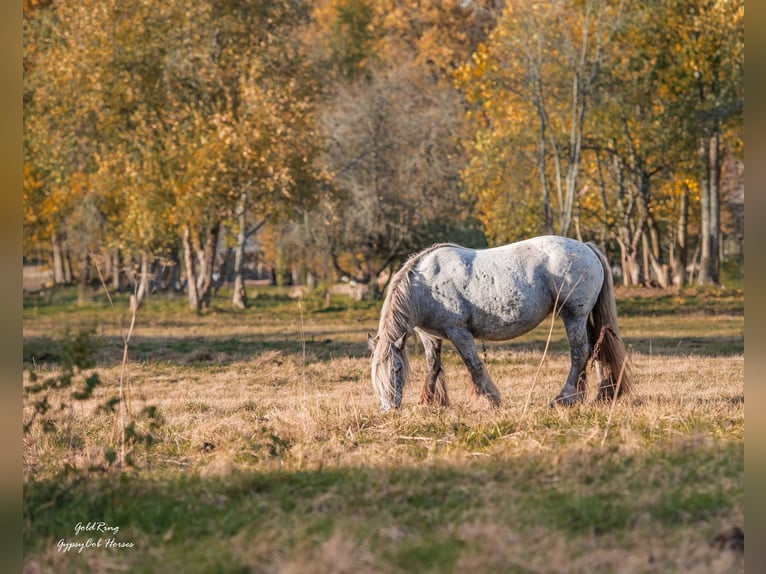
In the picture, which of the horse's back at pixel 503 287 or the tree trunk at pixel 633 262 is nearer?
the horse's back at pixel 503 287

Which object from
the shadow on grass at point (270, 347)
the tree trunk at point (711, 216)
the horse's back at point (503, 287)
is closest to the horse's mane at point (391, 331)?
the horse's back at point (503, 287)

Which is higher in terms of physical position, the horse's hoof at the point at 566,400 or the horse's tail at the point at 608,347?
the horse's tail at the point at 608,347

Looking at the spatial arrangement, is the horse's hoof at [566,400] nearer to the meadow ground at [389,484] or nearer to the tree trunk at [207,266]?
the meadow ground at [389,484]

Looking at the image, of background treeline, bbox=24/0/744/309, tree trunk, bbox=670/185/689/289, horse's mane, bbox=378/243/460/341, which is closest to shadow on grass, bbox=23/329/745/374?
horse's mane, bbox=378/243/460/341

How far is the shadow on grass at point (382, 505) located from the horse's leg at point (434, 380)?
8.76 ft

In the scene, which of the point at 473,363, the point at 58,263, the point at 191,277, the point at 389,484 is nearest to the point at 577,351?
the point at 473,363

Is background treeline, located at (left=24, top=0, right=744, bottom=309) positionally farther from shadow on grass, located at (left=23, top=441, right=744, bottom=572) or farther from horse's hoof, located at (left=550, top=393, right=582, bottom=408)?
shadow on grass, located at (left=23, top=441, right=744, bottom=572)

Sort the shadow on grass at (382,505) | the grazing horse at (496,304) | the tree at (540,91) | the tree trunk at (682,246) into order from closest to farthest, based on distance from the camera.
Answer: the shadow on grass at (382,505) < the grazing horse at (496,304) < the tree at (540,91) < the tree trunk at (682,246)

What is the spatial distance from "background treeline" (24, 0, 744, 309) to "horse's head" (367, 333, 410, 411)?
1660 cm

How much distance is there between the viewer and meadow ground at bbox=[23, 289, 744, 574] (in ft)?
19.2

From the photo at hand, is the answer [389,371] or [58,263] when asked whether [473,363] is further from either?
[58,263]

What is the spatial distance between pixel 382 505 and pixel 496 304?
3.77 metres

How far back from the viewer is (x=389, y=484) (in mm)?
7039

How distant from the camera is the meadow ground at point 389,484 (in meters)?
5.84
